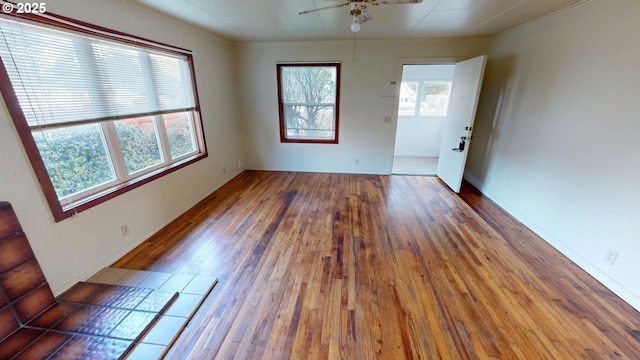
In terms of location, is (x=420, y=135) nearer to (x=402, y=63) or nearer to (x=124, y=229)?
(x=402, y=63)

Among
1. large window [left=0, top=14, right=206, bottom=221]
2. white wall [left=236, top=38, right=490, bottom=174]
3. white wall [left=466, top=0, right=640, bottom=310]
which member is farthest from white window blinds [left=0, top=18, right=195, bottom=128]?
white wall [left=466, top=0, right=640, bottom=310]

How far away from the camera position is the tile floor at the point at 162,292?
1551 mm

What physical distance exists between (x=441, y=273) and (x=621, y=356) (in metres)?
1.06

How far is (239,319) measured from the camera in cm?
176

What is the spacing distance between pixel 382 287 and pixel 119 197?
257 centimetres

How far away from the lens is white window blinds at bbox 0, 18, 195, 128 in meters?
1.67

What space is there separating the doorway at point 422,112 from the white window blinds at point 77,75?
4.81m

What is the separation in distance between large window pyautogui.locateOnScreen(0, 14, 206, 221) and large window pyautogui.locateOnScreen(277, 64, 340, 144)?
6.54 feet

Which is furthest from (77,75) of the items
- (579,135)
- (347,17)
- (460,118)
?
(460,118)

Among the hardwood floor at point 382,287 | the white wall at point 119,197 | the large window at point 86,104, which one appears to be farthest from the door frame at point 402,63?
the large window at point 86,104

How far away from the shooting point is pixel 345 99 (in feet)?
15.2

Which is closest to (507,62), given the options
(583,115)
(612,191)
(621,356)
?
(583,115)

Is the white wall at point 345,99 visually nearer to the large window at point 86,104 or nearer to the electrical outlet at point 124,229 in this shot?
the large window at point 86,104

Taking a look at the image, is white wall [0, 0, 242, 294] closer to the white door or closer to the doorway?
the white door
